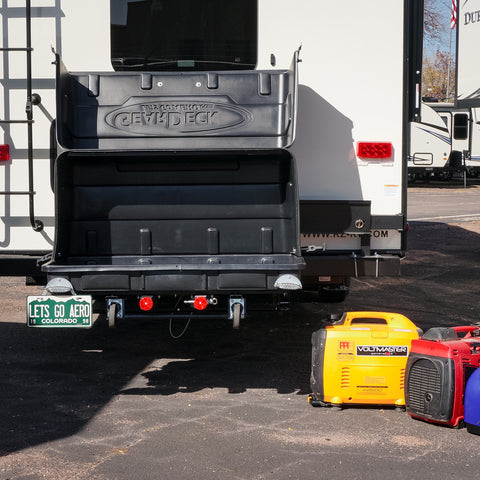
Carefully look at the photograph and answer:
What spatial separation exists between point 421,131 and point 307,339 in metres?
23.1

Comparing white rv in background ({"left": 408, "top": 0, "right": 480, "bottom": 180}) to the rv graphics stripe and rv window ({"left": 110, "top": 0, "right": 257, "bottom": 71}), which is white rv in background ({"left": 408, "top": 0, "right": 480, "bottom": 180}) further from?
rv window ({"left": 110, "top": 0, "right": 257, "bottom": 71})

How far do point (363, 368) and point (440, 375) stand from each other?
597 millimetres

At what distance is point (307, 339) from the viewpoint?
8188 mm

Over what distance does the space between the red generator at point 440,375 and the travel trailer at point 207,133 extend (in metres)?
1.15

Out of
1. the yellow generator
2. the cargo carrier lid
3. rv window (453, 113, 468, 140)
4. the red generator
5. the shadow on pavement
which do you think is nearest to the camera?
the red generator

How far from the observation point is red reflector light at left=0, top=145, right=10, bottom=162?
22.4ft

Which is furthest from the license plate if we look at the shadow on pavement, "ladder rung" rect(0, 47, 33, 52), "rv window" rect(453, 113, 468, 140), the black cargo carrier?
"rv window" rect(453, 113, 468, 140)

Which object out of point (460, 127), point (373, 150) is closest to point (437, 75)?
point (460, 127)

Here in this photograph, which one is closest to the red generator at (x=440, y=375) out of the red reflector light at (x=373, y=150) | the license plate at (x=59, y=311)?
the red reflector light at (x=373, y=150)

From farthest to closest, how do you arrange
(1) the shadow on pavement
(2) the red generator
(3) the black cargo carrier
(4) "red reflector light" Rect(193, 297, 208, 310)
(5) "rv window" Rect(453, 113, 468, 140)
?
(5) "rv window" Rect(453, 113, 468, 140) < (3) the black cargo carrier < (4) "red reflector light" Rect(193, 297, 208, 310) < (1) the shadow on pavement < (2) the red generator

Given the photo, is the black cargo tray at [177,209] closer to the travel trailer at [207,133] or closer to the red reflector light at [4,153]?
the travel trailer at [207,133]

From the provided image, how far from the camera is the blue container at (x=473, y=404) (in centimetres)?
529

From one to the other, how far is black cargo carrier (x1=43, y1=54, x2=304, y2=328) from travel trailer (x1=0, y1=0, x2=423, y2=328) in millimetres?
11

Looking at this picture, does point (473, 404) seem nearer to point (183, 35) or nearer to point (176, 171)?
point (176, 171)
